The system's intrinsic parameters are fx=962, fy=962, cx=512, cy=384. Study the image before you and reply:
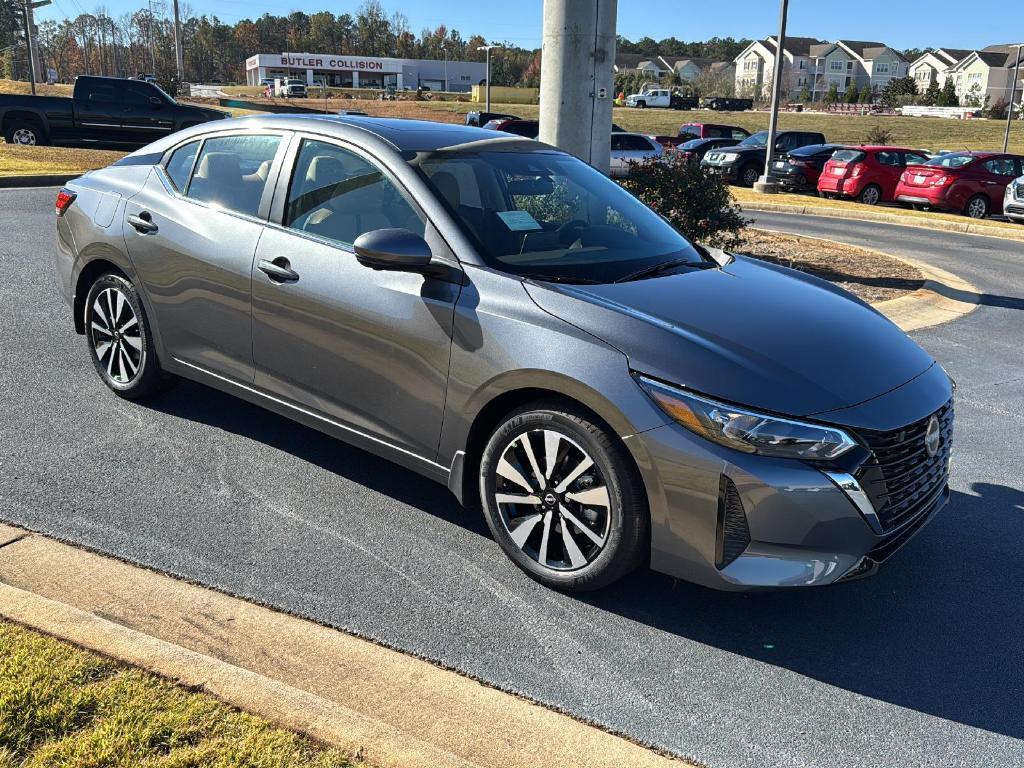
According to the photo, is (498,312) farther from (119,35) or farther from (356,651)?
(119,35)

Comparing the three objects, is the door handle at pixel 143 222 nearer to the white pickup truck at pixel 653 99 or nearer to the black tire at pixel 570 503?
the black tire at pixel 570 503

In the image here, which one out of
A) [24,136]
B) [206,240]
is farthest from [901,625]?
[24,136]

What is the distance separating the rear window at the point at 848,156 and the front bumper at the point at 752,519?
22.2 metres

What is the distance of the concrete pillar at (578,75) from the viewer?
9.84m

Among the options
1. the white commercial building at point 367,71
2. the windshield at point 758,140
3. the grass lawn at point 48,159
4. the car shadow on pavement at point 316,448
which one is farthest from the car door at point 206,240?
the white commercial building at point 367,71

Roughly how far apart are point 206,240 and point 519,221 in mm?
1641

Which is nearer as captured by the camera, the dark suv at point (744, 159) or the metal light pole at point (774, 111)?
the metal light pole at point (774, 111)

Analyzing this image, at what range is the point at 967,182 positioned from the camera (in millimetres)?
21234

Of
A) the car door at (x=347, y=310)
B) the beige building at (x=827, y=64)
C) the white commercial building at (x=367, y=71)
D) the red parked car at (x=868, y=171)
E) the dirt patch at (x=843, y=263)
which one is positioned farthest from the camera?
the beige building at (x=827, y=64)

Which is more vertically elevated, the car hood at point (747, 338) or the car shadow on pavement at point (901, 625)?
the car hood at point (747, 338)

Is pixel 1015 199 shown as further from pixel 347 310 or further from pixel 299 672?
pixel 299 672

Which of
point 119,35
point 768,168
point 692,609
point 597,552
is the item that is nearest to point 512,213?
point 597,552

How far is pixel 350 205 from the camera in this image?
14.4ft

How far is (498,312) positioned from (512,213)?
75 cm
